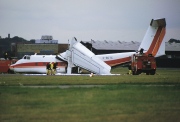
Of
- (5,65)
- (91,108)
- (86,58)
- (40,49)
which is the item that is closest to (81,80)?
(86,58)

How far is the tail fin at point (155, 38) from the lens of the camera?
58000 millimetres

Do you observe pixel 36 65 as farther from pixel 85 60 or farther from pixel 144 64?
pixel 144 64

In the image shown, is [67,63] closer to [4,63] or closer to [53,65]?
[53,65]

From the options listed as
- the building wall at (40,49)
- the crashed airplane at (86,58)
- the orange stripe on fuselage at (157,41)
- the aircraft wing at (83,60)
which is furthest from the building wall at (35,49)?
the orange stripe on fuselage at (157,41)

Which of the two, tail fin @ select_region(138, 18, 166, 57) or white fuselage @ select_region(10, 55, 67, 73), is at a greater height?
tail fin @ select_region(138, 18, 166, 57)

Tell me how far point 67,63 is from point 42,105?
40517 millimetres

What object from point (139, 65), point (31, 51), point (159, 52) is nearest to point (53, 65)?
point (139, 65)

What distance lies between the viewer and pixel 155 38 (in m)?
58.7

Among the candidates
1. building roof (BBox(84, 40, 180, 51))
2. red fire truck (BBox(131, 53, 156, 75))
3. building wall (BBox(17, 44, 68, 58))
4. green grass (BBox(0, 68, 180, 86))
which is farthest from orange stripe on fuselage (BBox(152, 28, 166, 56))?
building wall (BBox(17, 44, 68, 58))

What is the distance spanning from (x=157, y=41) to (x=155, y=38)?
0.54 meters

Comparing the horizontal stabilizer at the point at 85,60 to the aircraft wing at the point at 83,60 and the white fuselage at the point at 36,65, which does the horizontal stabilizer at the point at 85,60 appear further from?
the white fuselage at the point at 36,65

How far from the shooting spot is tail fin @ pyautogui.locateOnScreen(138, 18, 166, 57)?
58.0 meters

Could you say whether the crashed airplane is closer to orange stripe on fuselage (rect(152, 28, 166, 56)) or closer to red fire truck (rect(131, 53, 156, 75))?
orange stripe on fuselage (rect(152, 28, 166, 56))

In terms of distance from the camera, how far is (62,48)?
123 meters
